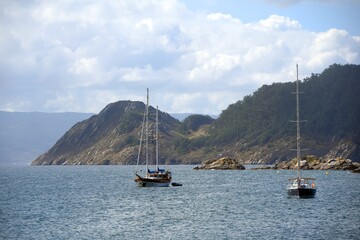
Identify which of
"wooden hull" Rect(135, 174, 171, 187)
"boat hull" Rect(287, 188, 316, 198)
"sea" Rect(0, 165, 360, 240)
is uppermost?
"wooden hull" Rect(135, 174, 171, 187)

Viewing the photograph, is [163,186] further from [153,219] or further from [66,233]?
[66,233]

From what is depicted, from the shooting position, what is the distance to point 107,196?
12638 centimetres

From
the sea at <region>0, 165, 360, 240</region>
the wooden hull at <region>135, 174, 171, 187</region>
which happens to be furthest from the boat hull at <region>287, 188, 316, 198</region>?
the wooden hull at <region>135, 174, 171, 187</region>

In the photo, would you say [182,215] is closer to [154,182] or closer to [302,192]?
[302,192]

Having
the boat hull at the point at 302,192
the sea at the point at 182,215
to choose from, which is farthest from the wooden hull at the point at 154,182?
the boat hull at the point at 302,192

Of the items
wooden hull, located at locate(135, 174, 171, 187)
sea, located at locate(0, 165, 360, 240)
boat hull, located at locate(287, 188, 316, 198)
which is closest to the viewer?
sea, located at locate(0, 165, 360, 240)

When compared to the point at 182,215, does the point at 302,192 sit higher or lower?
higher

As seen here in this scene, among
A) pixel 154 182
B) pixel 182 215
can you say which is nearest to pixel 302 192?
pixel 182 215

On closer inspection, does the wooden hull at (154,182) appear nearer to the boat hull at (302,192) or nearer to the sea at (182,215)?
the sea at (182,215)

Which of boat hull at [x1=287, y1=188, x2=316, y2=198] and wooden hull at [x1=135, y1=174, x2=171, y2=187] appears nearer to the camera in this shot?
boat hull at [x1=287, y1=188, x2=316, y2=198]

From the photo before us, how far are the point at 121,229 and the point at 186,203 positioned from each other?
107 feet

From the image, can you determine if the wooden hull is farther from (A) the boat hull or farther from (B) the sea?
(A) the boat hull

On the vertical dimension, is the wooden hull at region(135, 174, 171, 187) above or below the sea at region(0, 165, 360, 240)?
above

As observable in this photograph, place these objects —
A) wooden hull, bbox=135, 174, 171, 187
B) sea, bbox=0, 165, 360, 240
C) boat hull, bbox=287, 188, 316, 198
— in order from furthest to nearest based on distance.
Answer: wooden hull, bbox=135, 174, 171, 187 → boat hull, bbox=287, 188, 316, 198 → sea, bbox=0, 165, 360, 240
